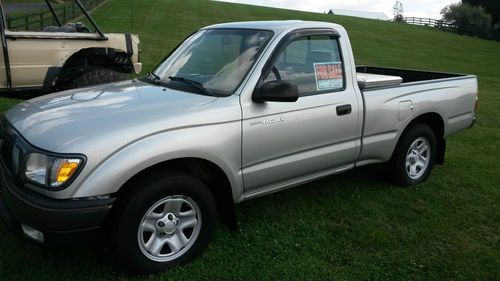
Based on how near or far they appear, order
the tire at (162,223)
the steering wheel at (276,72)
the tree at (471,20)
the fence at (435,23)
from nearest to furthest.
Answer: the tire at (162,223) < the steering wheel at (276,72) < the tree at (471,20) < the fence at (435,23)

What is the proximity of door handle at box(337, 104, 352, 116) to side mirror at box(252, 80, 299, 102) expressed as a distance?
2.37ft

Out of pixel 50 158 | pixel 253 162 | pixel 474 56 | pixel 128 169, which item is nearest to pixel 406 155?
pixel 253 162

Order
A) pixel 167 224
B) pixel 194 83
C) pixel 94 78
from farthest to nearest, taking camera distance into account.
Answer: pixel 94 78 < pixel 194 83 < pixel 167 224

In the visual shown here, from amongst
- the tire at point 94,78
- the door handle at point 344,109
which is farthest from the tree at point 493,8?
the door handle at point 344,109

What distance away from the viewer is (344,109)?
13.3 ft

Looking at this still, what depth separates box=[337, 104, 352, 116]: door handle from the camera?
4.00 meters

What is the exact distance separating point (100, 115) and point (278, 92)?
1257 mm

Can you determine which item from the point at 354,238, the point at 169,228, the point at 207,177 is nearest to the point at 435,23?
the point at 354,238

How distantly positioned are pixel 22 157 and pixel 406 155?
12.1 feet

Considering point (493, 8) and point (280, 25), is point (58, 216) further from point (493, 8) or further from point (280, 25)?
point (493, 8)

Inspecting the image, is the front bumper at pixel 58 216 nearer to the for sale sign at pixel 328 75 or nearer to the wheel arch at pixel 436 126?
the for sale sign at pixel 328 75

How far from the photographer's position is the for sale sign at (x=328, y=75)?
401cm

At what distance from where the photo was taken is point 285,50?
380cm

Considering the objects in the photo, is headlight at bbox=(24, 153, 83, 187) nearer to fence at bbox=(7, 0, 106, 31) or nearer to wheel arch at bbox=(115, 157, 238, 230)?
wheel arch at bbox=(115, 157, 238, 230)
